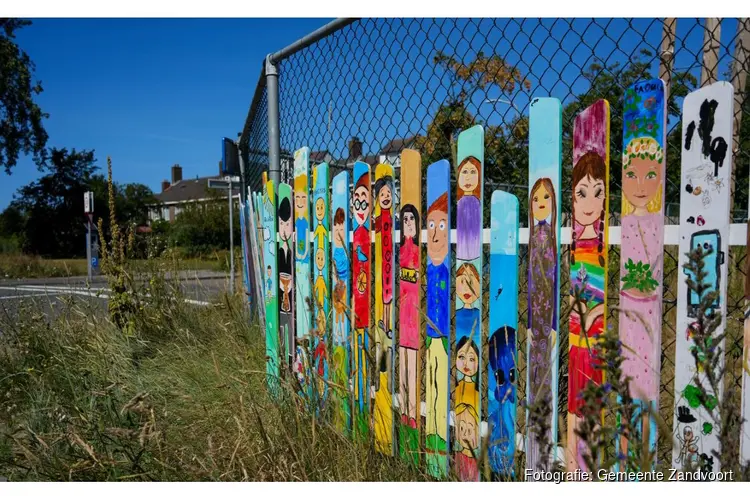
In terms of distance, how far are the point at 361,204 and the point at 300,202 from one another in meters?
0.59

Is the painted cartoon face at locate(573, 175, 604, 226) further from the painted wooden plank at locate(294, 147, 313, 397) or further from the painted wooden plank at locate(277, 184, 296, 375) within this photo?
the painted wooden plank at locate(277, 184, 296, 375)

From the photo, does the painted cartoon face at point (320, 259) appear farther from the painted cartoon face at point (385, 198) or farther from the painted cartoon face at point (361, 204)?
the painted cartoon face at point (385, 198)

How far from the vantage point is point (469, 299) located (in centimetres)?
188


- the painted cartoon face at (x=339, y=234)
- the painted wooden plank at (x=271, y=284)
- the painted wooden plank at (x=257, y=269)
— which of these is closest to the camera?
the painted cartoon face at (x=339, y=234)

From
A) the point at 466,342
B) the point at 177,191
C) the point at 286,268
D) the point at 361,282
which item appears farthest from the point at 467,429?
the point at 177,191

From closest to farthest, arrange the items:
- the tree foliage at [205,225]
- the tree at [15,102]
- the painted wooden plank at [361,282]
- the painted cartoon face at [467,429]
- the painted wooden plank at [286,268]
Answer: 1. the painted cartoon face at [467,429]
2. the painted wooden plank at [361,282]
3. the painted wooden plank at [286,268]
4. the tree at [15,102]
5. the tree foliage at [205,225]

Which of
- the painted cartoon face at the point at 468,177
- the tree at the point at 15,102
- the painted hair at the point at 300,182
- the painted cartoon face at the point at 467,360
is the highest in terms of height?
the tree at the point at 15,102

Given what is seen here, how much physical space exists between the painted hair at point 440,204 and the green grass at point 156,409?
0.94 m

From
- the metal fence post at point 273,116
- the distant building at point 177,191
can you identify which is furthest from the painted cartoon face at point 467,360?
the distant building at point 177,191

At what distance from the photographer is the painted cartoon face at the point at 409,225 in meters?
2.09

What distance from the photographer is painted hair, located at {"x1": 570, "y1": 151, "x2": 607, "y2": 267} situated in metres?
1.50

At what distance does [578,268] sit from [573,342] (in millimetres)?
233

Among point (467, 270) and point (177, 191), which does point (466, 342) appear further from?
point (177, 191)

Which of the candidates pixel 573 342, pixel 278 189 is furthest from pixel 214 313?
pixel 573 342
